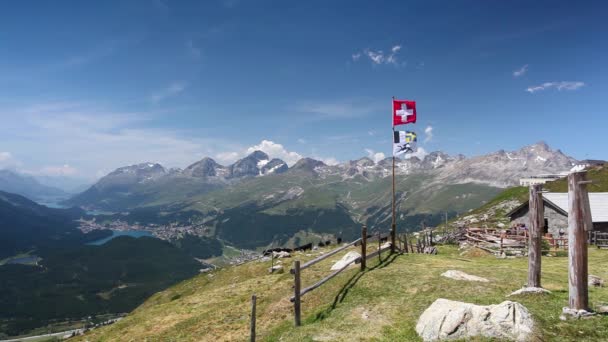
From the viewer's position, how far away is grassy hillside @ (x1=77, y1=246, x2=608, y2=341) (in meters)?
14.8

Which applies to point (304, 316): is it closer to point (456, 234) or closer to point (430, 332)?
point (430, 332)

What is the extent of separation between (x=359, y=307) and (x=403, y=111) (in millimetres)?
17263

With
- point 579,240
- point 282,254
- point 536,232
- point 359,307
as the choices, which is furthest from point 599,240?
point 359,307

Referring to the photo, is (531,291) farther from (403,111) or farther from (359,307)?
(403,111)

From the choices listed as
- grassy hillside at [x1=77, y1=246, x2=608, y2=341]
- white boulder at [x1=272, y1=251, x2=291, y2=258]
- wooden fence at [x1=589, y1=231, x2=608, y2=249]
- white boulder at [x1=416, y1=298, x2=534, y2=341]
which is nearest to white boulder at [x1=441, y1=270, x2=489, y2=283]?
grassy hillside at [x1=77, y1=246, x2=608, y2=341]

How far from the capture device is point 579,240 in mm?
13438

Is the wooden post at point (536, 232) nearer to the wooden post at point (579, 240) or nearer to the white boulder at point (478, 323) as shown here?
the wooden post at point (579, 240)

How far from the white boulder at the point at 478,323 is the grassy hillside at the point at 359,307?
58cm

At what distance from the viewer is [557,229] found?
180ft

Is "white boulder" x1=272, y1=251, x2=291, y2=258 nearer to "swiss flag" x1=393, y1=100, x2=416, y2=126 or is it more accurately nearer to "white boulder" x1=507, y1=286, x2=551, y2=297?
"swiss flag" x1=393, y1=100, x2=416, y2=126

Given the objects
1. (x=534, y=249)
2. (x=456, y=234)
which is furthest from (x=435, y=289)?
(x=456, y=234)

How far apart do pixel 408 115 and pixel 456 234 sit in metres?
38.1

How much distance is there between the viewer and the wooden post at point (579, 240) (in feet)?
43.9

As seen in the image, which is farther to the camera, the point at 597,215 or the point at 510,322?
the point at 597,215
